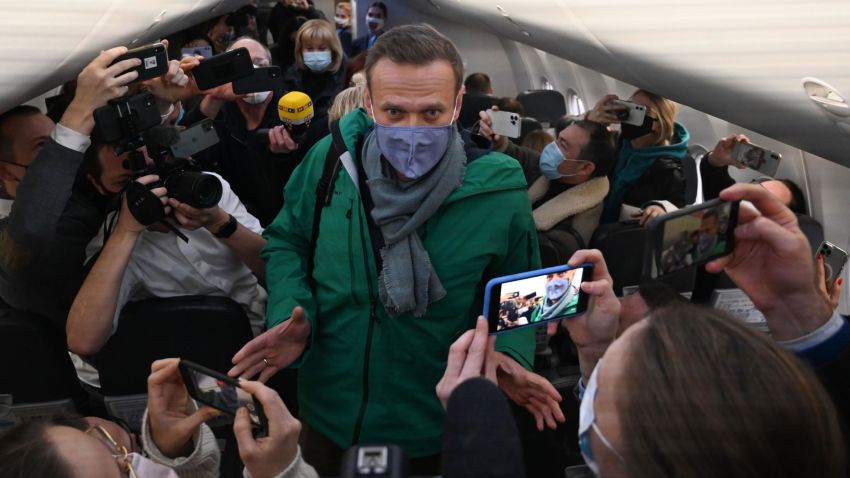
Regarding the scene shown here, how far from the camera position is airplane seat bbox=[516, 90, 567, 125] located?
22.1ft

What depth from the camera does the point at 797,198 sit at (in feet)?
9.81

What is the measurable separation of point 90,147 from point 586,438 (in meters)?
1.63

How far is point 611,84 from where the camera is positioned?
225 inches

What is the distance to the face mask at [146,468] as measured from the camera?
1.20 metres

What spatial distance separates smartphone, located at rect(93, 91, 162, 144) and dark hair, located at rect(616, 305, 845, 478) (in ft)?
4.83

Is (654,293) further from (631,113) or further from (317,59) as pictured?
(317,59)

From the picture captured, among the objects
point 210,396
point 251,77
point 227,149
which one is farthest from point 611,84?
point 210,396

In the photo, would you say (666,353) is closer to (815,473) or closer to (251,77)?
(815,473)

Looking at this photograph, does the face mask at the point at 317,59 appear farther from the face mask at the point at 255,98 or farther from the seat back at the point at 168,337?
the seat back at the point at 168,337

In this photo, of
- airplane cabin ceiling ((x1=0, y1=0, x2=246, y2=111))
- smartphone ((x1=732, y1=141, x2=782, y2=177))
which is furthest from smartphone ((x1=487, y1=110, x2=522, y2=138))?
airplane cabin ceiling ((x1=0, y1=0, x2=246, y2=111))

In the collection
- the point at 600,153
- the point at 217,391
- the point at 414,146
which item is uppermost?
the point at 414,146

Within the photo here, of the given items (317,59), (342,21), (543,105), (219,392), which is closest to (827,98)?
(219,392)

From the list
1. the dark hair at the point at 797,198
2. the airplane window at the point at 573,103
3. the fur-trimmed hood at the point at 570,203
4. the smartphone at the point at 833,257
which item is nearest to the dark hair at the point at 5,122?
the fur-trimmed hood at the point at 570,203

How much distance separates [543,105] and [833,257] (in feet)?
16.1
